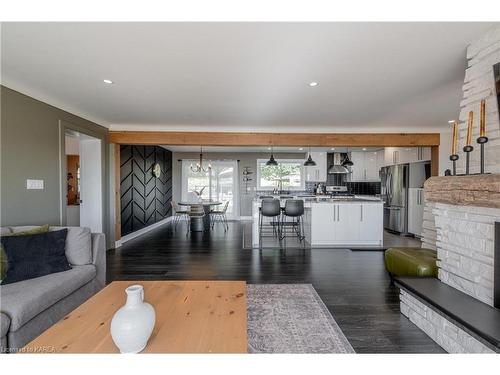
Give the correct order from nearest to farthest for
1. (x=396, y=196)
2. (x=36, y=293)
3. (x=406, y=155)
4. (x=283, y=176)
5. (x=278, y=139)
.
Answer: (x=36, y=293) → (x=278, y=139) → (x=406, y=155) → (x=396, y=196) → (x=283, y=176)

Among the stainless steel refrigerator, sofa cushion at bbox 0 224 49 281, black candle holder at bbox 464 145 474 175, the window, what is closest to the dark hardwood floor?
sofa cushion at bbox 0 224 49 281

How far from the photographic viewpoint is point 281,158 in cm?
907

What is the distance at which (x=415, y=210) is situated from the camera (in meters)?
5.64

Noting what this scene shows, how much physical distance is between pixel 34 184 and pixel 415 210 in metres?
6.97

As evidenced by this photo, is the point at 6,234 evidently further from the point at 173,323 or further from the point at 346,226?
the point at 346,226

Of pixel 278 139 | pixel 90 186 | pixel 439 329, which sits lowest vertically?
pixel 439 329

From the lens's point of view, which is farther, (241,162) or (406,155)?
(241,162)

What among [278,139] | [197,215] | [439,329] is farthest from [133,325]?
[197,215]

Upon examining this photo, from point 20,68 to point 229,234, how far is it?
15.6 ft

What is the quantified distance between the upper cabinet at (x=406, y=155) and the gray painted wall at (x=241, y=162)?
3000mm

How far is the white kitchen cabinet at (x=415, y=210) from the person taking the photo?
217 inches

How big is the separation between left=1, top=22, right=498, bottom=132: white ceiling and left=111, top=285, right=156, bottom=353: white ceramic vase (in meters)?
1.82

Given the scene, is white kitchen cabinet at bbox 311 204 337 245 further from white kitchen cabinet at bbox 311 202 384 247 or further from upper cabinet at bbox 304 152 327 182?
upper cabinet at bbox 304 152 327 182

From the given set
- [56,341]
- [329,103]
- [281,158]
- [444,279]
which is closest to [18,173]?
[56,341]
